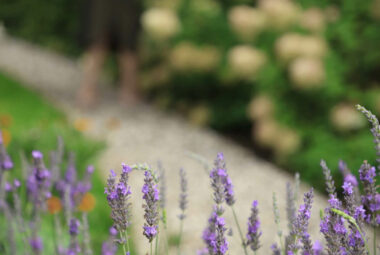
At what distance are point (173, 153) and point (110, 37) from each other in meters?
2.52

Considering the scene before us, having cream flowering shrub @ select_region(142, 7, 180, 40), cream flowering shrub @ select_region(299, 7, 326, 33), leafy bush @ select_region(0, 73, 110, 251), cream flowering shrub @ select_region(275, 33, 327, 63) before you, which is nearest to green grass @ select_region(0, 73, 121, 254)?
leafy bush @ select_region(0, 73, 110, 251)

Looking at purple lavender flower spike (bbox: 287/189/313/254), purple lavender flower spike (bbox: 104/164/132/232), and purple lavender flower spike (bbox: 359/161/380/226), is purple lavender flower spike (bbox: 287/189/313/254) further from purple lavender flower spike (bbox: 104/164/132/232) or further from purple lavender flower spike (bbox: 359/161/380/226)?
purple lavender flower spike (bbox: 104/164/132/232)

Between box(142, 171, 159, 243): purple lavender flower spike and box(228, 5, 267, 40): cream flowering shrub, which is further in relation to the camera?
box(228, 5, 267, 40): cream flowering shrub

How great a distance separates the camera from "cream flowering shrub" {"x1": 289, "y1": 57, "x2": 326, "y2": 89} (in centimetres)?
532

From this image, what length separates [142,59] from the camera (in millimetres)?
9023

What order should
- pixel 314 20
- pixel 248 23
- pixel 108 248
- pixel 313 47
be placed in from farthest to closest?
pixel 248 23 < pixel 314 20 < pixel 313 47 < pixel 108 248

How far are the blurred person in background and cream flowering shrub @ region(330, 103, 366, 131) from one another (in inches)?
138

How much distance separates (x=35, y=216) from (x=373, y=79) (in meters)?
4.37

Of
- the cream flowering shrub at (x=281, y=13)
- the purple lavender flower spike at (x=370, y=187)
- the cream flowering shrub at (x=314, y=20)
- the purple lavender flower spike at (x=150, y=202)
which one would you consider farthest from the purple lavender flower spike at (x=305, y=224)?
the cream flowering shrub at (x=281, y=13)

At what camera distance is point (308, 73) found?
5.30m

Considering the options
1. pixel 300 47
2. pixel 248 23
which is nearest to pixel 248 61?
pixel 248 23

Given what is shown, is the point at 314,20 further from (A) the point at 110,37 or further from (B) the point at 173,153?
(A) the point at 110,37

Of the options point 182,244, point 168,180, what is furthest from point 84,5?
point 182,244

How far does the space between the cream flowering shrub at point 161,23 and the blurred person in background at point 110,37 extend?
0.36 metres
